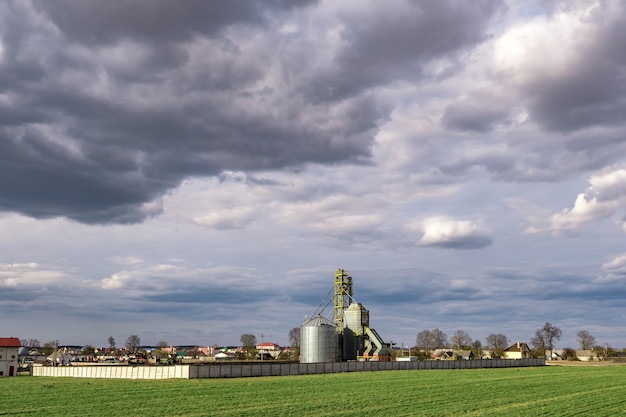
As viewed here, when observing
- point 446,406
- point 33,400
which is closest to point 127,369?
point 33,400

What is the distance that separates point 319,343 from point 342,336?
23.3 ft

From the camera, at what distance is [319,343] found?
120 metres

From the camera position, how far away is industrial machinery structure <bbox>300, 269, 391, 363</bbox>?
119938 millimetres

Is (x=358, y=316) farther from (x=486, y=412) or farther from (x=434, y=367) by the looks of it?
(x=486, y=412)

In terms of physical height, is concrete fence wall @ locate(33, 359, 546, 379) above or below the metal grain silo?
below

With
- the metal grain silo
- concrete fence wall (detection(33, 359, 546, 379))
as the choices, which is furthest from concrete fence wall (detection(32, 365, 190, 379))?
the metal grain silo

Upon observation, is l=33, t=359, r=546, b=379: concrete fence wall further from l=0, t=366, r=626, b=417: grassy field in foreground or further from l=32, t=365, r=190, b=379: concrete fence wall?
l=0, t=366, r=626, b=417: grassy field in foreground

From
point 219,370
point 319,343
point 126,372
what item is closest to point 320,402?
point 219,370

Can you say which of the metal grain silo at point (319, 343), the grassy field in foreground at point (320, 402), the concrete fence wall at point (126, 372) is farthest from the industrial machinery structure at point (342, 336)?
the grassy field in foreground at point (320, 402)

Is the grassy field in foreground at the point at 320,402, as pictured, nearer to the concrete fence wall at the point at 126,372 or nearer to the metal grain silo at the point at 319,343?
the concrete fence wall at the point at 126,372

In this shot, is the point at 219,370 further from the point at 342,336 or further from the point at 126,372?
the point at 342,336

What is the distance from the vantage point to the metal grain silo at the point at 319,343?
4707 inches

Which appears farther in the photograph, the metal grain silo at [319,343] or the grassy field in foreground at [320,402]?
the metal grain silo at [319,343]

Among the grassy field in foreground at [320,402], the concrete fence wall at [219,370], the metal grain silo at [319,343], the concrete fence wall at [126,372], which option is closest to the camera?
the grassy field in foreground at [320,402]
